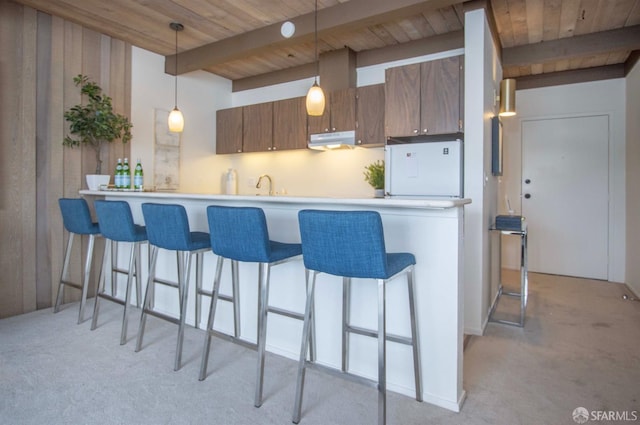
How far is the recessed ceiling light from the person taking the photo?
3.37 meters

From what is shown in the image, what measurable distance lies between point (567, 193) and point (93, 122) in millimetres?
5604

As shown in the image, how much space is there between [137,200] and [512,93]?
12.5 feet

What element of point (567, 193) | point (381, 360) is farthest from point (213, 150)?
point (567, 193)

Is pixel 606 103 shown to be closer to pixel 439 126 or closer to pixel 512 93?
pixel 512 93

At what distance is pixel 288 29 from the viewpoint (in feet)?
11.1

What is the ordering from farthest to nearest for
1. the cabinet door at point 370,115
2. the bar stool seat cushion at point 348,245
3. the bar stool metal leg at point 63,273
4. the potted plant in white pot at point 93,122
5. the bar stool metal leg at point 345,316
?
the cabinet door at point 370,115
the potted plant in white pot at point 93,122
the bar stool metal leg at point 63,273
the bar stool metal leg at point 345,316
the bar stool seat cushion at point 348,245

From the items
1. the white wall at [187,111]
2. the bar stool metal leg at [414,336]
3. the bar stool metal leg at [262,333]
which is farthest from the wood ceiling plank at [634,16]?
the white wall at [187,111]

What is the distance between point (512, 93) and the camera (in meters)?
3.67

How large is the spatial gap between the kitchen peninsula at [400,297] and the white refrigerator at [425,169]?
134 cm

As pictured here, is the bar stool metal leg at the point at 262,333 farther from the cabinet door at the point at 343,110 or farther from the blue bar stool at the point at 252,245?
the cabinet door at the point at 343,110

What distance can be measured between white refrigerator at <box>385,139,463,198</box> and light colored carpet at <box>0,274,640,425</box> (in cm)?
126

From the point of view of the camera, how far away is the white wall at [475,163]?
2.88 m

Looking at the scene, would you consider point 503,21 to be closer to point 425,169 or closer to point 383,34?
point 383,34

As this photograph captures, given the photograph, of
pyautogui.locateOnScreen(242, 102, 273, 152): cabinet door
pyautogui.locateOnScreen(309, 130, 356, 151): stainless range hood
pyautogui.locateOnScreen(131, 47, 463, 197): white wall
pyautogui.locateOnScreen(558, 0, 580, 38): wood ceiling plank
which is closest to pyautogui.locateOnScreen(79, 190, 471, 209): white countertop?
pyautogui.locateOnScreen(131, 47, 463, 197): white wall
